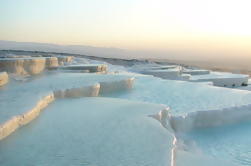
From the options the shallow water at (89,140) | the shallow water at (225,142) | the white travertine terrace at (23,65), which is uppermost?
the white travertine terrace at (23,65)

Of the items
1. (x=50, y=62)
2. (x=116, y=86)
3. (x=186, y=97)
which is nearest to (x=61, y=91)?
(x=116, y=86)

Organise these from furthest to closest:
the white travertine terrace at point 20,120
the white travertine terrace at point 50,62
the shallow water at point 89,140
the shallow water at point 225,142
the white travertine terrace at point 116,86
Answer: the white travertine terrace at point 50,62 → the white travertine terrace at point 116,86 → the shallow water at point 225,142 → the white travertine terrace at point 20,120 → the shallow water at point 89,140

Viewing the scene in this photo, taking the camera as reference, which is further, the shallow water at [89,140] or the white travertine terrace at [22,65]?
the white travertine terrace at [22,65]

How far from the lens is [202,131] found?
5664 millimetres

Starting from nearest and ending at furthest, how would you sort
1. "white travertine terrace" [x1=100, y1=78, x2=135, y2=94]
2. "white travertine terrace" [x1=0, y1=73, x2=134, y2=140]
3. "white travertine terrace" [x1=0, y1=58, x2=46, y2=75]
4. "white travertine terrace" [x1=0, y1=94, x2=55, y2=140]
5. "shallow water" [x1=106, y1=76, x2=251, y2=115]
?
"white travertine terrace" [x1=0, y1=94, x2=55, y2=140]
"white travertine terrace" [x1=0, y1=73, x2=134, y2=140]
"shallow water" [x1=106, y1=76, x2=251, y2=115]
"white travertine terrace" [x1=100, y1=78, x2=135, y2=94]
"white travertine terrace" [x1=0, y1=58, x2=46, y2=75]

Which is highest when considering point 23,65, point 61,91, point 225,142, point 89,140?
point 23,65

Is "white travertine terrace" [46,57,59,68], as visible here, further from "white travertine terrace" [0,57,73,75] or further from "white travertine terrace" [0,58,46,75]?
"white travertine terrace" [0,58,46,75]

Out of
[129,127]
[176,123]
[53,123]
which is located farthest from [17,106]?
[176,123]

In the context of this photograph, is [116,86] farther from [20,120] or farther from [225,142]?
[20,120]

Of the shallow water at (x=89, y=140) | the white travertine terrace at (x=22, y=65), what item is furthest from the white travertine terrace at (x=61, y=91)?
the white travertine terrace at (x=22, y=65)

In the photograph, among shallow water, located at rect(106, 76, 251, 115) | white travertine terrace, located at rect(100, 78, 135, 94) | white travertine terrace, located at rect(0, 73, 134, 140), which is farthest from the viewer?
white travertine terrace, located at rect(100, 78, 135, 94)

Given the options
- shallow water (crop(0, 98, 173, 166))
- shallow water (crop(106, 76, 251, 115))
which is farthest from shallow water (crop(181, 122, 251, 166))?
shallow water (crop(0, 98, 173, 166))

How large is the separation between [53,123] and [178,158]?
1.68 metres

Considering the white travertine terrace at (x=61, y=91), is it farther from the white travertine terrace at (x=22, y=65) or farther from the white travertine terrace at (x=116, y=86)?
the white travertine terrace at (x=22, y=65)
